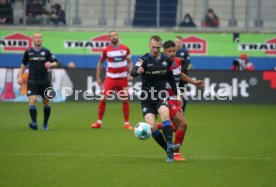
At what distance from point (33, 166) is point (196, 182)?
2.75 meters

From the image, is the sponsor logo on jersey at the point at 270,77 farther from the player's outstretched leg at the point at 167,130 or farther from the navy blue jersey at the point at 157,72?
the player's outstretched leg at the point at 167,130

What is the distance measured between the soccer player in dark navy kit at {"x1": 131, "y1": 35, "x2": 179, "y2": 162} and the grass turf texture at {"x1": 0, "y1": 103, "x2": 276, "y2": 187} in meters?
0.47

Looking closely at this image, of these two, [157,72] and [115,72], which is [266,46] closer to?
[115,72]

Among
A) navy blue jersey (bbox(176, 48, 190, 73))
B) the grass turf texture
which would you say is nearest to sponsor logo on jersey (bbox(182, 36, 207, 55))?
the grass turf texture

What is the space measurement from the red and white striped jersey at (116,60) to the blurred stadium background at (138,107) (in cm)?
135

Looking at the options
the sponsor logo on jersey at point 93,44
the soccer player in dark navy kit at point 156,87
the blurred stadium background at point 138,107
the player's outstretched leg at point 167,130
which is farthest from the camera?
the sponsor logo on jersey at point 93,44

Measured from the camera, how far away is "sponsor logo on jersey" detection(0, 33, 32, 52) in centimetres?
2841

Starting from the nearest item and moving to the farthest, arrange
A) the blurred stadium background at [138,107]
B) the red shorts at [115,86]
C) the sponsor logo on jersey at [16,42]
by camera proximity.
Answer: the blurred stadium background at [138,107] < the red shorts at [115,86] < the sponsor logo on jersey at [16,42]

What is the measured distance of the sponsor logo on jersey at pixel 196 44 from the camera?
1105 inches

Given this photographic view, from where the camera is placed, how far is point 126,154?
40.2 feet

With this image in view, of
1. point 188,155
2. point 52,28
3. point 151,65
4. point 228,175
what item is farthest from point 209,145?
point 52,28

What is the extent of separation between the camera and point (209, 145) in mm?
13672

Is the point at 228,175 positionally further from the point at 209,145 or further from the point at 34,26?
the point at 34,26

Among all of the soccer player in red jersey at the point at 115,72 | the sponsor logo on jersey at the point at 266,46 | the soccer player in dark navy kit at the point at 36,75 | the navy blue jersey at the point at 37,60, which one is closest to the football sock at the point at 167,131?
the soccer player in dark navy kit at the point at 36,75
